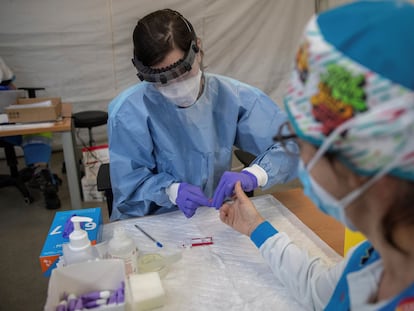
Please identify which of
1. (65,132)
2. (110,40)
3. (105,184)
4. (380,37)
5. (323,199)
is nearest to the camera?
(380,37)

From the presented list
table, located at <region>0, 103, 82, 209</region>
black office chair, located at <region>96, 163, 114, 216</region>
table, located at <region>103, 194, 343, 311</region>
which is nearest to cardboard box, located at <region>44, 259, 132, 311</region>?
table, located at <region>103, 194, 343, 311</region>

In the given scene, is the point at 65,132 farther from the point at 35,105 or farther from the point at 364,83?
the point at 364,83

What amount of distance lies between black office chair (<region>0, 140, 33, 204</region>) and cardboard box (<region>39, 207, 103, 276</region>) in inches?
82.2

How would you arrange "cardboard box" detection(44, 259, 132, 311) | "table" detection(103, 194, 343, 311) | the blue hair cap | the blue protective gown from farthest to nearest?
the blue protective gown < "table" detection(103, 194, 343, 311) < "cardboard box" detection(44, 259, 132, 311) < the blue hair cap

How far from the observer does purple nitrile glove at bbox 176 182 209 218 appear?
3.74ft

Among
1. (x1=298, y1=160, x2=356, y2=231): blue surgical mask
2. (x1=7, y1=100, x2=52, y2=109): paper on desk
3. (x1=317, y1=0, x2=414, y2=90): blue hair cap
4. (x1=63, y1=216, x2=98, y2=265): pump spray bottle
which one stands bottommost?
(x1=7, y1=100, x2=52, y2=109): paper on desk

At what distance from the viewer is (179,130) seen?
1317 millimetres

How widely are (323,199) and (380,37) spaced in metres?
0.27

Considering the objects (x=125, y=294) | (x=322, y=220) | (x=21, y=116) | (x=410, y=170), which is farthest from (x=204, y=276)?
(x=21, y=116)

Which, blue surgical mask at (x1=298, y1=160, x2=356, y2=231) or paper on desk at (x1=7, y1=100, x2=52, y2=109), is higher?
blue surgical mask at (x1=298, y1=160, x2=356, y2=231)

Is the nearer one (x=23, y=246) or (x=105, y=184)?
(x=105, y=184)

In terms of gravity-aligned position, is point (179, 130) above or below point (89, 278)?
above

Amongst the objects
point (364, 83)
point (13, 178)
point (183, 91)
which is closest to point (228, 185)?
point (183, 91)

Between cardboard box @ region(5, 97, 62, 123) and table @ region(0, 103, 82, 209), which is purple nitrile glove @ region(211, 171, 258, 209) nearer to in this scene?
table @ region(0, 103, 82, 209)
